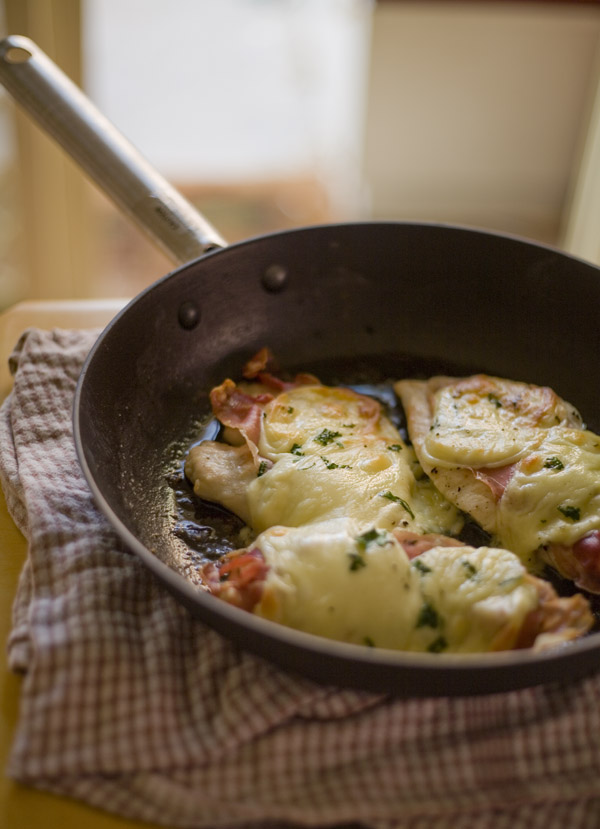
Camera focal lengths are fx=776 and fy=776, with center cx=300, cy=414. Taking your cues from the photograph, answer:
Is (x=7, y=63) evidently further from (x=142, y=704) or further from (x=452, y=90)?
(x=452, y=90)

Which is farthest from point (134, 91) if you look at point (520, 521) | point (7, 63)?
point (520, 521)

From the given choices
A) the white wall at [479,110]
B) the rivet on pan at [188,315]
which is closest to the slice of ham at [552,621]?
the rivet on pan at [188,315]

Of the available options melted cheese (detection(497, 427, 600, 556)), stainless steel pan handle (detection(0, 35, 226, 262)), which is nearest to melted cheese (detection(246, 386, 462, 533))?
melted cheese (detection(497, 427, 600, 556))

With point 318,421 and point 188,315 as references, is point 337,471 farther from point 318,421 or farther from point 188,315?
point 188,315

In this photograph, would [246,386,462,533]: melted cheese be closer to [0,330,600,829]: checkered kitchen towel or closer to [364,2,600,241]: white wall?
[0,330,600,829]: checkered kitchen towel

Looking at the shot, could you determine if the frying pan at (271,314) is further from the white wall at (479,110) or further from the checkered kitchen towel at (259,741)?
the white wall at (479,110)

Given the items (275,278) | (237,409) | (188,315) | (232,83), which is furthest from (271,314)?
(232,83)
